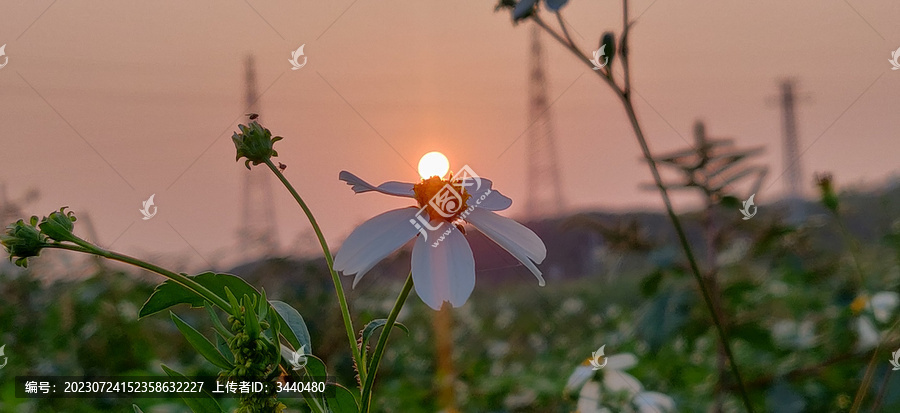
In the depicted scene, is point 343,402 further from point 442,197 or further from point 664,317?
point 664,317

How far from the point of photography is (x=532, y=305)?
2361 millimetres

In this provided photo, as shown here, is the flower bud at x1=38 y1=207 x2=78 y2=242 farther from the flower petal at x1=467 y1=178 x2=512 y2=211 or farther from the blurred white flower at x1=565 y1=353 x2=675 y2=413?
the blurred white flower at x1=565 y1=353 x2=675 y2=413

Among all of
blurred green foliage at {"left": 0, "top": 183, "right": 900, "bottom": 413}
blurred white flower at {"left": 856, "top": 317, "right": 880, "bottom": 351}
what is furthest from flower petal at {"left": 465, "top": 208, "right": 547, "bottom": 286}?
blurred white flower at {"left": 856, "top": 317, "right": 880, "bottom": 351}

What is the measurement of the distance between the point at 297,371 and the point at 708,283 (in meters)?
0.67

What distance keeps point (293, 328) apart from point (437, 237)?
80 mm

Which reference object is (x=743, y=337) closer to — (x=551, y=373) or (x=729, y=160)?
(x=729, y=160)

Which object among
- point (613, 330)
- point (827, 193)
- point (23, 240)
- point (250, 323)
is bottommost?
point (250, 323)

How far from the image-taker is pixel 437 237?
335 mm

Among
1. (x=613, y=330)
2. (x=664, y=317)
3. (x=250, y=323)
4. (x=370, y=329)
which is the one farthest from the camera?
(x=613, y=330)

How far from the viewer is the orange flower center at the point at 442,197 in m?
0.35

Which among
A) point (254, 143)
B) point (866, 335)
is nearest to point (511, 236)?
point (254, 143)

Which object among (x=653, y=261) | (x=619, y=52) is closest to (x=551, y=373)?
(x=653, y=261)

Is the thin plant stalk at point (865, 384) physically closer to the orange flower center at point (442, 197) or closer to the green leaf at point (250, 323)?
the orange flower center at point (442, 197)

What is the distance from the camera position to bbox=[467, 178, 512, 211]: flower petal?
13.9 inches
